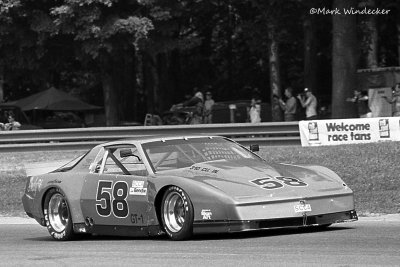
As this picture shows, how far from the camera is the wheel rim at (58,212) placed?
1180 cm

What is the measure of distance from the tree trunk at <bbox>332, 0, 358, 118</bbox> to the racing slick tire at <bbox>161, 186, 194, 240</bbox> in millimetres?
16224

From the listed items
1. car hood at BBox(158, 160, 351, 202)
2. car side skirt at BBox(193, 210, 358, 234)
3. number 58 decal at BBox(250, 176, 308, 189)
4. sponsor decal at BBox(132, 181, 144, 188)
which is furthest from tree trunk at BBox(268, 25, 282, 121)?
car side skirt at BBox(193, 210, 358, 234)

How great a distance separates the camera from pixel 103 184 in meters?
11.2

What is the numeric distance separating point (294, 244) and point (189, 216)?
1.25 meters

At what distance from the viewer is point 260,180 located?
33.6ft

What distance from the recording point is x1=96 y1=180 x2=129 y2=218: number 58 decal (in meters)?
10.9

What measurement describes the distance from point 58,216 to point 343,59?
608 inches

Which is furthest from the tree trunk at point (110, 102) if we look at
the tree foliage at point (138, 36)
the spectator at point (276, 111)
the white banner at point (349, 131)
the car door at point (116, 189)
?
the car door at point (116, 189)

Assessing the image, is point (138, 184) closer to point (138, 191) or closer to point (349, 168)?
point (138, 191)

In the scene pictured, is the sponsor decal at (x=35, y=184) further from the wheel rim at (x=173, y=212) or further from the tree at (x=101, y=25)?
the tree at (x=101, y=25)

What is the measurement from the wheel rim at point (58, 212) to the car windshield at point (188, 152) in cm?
143

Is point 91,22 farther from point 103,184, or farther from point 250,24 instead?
point 103,184

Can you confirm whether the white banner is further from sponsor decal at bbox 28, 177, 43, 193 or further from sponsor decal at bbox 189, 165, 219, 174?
sponsor decal at bbox 189, 165, 219, 174

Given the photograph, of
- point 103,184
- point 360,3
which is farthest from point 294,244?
point 360,3
